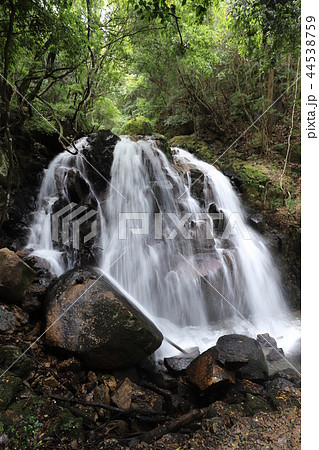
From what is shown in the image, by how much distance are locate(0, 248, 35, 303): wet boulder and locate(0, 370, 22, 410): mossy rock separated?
1.24 meters

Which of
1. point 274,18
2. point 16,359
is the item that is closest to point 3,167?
point 16,359

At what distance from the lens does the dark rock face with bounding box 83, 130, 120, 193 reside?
6.52 metres

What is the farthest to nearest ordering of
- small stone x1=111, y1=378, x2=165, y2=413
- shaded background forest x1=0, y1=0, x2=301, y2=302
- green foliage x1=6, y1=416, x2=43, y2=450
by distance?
shaded background forest x1=0, y1=0, x2=301, y2=302
small stone x1=111, y1=378, x2=165, y2=413
green foliage x1=6, y1=416, x2=43, y2=450

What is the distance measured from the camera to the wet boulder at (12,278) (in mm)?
3201

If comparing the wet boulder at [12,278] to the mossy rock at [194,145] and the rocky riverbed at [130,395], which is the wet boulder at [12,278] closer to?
the rocky riverbed at [130,395]

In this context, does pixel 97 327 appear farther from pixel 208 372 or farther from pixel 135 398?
pixel 208 372

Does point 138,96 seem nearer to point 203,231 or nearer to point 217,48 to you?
point 217,48

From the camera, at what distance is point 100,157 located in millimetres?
6820

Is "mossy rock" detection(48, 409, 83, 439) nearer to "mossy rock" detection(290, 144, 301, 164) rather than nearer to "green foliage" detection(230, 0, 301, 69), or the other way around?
"green foliage" detection(230, 0, 301, 69)

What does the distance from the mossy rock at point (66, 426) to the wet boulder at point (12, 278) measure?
1.77 meters

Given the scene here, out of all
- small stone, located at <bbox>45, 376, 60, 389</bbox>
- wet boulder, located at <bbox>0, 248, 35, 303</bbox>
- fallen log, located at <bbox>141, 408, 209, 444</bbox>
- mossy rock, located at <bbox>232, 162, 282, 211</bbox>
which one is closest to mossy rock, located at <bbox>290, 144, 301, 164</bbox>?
mossy rock, located at <bbox>232, 162, 282, 211</bbox>

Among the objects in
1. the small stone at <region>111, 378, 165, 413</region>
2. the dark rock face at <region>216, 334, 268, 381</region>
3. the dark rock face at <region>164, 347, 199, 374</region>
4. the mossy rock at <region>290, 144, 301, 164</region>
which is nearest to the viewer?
the small stone at <region>111, 378, 165, 413</region>

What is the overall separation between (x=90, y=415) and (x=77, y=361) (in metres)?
0.69
